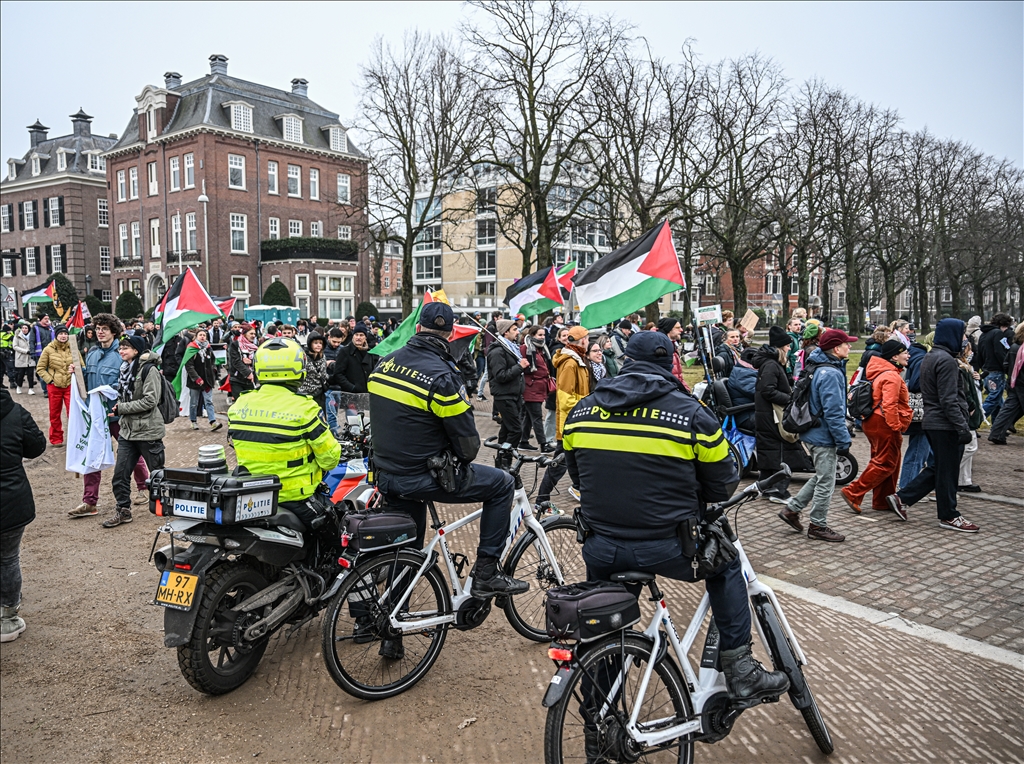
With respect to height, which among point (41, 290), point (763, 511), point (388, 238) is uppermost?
point (388, 238)

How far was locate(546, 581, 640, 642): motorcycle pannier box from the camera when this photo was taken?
2.89 m

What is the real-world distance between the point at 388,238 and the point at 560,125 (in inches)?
404

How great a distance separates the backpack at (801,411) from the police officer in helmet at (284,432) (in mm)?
4882

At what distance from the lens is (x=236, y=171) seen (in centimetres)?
4953

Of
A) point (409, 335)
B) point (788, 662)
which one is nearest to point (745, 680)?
point (788, 662)

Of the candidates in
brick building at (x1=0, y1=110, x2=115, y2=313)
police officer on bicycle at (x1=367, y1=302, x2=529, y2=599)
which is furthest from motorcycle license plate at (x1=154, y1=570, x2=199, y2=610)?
brick building at (x1=0, y1=110, x2=115, y2=313)

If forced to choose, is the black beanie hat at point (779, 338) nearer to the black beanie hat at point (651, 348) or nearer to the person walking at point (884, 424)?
the person walking at point (884, 424)

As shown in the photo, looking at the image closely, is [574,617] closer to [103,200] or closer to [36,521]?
[36,521]

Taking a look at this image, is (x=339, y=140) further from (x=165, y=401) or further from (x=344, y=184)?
(x=165, y=401)

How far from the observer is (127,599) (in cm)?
545

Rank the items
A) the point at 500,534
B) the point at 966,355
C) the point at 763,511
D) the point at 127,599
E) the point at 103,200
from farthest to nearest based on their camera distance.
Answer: the point at 103,200, the point at 966,355, the point at 763,511, the point at 127,599, the point at 500,534

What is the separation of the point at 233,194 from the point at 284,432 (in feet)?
164

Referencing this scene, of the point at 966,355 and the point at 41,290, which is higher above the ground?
the point at 41,290

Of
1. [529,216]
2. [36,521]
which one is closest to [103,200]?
[529,216]
